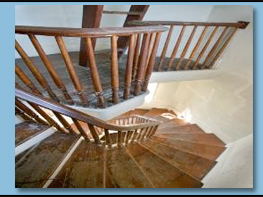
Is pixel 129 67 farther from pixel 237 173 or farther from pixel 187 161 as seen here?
pixel 187 161

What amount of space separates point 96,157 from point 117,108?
0.61m

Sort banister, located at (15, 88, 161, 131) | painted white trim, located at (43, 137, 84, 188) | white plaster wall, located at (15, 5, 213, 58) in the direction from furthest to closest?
white plaster wall, located at (15, 5, 213, 58), painted white trim, located at (43, 137, 84, 188), banister, located at (15, 88, 161, 131)

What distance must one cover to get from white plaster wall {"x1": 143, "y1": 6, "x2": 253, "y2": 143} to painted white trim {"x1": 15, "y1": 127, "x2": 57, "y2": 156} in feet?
9.24

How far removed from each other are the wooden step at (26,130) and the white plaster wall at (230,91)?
9.42 feet

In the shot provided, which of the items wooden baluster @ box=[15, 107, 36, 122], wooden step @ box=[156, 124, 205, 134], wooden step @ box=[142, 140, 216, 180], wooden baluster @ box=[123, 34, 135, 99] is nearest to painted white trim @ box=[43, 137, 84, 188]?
wooden baluster @ box=[15, 107, 36, 122]

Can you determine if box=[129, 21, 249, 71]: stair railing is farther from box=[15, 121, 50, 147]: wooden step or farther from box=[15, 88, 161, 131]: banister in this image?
box=[15, 121, 50, 147]: wooden step

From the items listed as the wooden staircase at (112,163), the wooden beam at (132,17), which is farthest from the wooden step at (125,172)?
the wooden beam at (132,17)

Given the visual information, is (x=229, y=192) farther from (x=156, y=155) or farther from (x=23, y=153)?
(x=23, y=153)

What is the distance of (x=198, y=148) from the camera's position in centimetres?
274

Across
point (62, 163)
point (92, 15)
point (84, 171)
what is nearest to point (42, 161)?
point (62, 163)

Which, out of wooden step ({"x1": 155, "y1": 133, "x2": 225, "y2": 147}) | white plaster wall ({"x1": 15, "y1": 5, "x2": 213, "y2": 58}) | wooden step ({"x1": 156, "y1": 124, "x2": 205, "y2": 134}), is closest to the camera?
white plaster wall ({"x1": 15, "y1": 5, "x2": 213, "y2": 58})

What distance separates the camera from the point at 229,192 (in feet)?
3.11

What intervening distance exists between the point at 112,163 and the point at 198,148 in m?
1.65

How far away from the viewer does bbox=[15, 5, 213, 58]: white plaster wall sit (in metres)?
2.37
